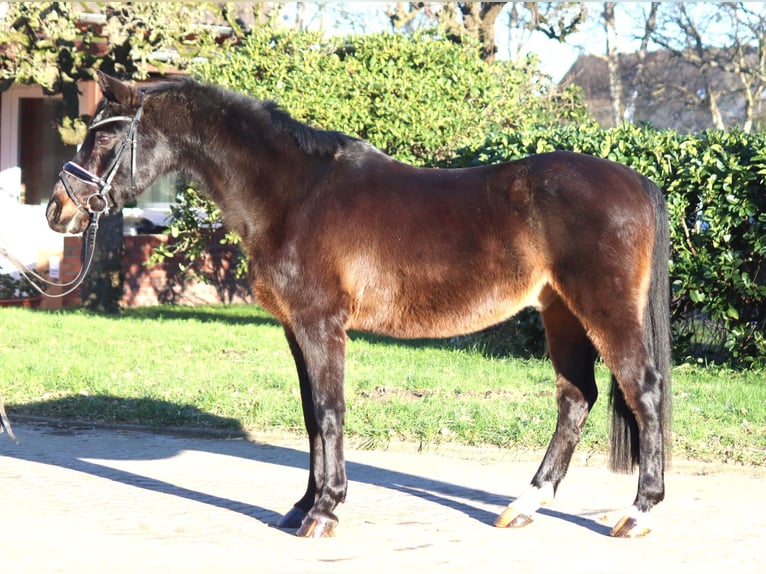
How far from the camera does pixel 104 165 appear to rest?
223 inches

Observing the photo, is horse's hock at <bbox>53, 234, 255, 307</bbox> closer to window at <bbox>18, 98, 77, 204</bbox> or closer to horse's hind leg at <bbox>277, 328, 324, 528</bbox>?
window at <bbox>18, 98, 77, 204</bbox>

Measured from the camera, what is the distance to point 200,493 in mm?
6375

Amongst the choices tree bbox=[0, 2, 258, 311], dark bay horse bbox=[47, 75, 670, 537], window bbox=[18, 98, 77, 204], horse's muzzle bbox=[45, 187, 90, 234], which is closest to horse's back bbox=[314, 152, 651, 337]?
dark bay horse bbox=[47, 75, 670, 537]

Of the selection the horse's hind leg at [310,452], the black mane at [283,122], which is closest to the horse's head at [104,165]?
the black mane at [283,122]

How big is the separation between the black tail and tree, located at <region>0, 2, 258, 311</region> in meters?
10.5

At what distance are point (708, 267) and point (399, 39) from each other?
17.8 feet

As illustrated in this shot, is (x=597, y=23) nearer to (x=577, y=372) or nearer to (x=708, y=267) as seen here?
(x=708, y=267)

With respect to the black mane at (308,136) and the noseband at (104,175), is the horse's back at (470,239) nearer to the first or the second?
the black mane at (308,136)

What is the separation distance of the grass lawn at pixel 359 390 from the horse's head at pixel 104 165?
301 centimetres

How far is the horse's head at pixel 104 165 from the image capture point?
563cm

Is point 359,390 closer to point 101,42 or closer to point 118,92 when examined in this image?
point 118,92

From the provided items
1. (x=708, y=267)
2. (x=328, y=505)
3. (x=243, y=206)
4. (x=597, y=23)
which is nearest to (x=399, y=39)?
(x=708, y=267)

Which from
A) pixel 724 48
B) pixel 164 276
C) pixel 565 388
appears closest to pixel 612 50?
pixel 724 48

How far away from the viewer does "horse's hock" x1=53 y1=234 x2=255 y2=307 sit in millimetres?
16734
